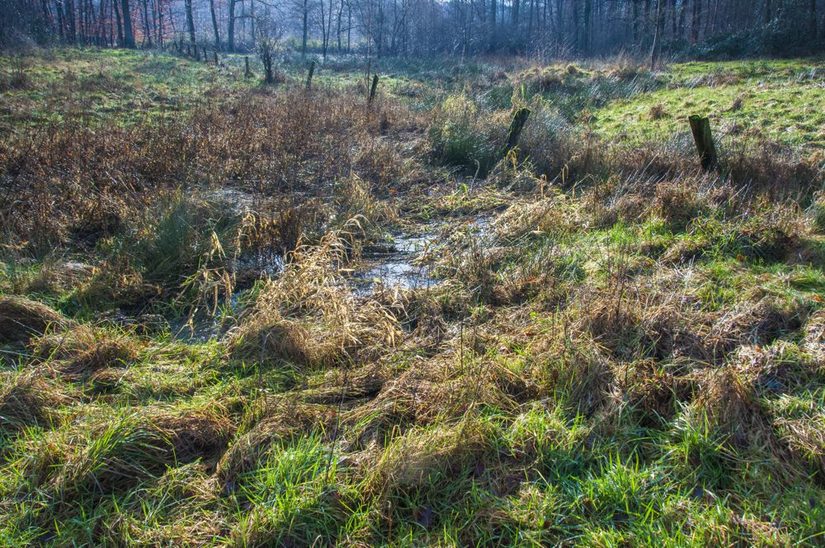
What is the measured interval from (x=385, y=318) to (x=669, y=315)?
199 centimetres

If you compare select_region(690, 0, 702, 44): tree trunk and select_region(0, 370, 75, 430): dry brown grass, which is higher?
select_region(690, 0, 702, 44): tree trunk

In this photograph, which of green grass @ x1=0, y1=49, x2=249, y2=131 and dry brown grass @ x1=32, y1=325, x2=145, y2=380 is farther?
green grass @ x1=0, y1=49, x2=249, y2=131

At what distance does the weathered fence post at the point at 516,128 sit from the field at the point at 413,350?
0.78 meters

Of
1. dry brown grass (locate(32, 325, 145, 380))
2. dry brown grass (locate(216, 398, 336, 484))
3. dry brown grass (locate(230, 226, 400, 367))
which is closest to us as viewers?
dry brown grass (locate(216, 398, 336, 484))

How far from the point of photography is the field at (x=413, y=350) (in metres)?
2.66

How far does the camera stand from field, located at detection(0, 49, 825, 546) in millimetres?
2662

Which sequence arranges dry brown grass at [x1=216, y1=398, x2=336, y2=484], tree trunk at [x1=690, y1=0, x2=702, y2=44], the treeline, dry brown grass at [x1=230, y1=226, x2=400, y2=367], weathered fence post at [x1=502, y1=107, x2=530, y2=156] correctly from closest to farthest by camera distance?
dry brown grass at [x1=216, y1=398, x2=336, y2=484] < dry brown grass at [x1=230, y1=226, x2=400, y2=367] < weathered fence post at [x1=502, y1=107, x2=530, y2=156] < the treeline < tree trunk at [x1=690, y1=0, x2=702, y2=44]

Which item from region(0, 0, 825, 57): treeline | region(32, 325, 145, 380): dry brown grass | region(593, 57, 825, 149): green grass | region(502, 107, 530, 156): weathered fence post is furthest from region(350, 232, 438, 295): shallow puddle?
region(0, 0, 825, 57): treeline

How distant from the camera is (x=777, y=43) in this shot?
1961 cm

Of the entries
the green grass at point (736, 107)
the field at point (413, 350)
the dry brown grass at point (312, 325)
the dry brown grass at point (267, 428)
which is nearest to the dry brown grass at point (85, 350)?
the field at point (413, 350)

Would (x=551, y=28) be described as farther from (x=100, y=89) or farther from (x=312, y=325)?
(x=312, y=325)

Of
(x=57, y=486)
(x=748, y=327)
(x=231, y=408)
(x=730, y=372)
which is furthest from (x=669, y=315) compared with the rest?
(x=57, y=486)

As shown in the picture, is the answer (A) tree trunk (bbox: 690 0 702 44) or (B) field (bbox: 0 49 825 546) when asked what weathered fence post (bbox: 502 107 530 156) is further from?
(A) tree trunk (bbox: 690 0 702 44)

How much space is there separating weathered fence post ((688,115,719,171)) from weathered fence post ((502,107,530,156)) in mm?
2669
